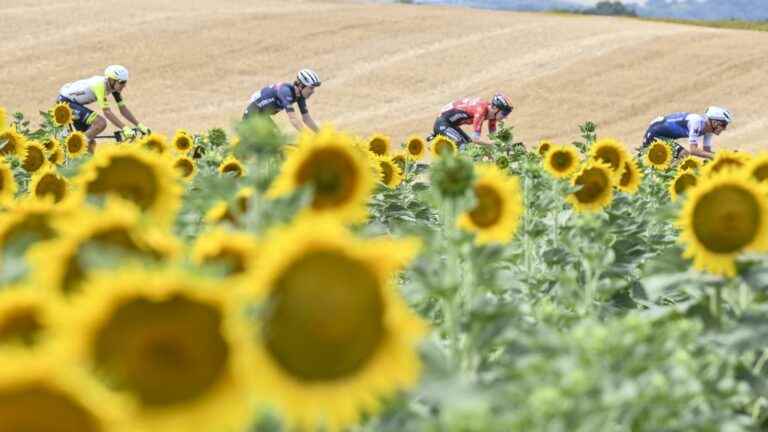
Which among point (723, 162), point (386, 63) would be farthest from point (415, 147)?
point (386, 63)

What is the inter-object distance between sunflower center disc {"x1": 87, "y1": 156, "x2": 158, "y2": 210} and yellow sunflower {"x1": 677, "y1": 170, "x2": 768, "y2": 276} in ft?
5.81

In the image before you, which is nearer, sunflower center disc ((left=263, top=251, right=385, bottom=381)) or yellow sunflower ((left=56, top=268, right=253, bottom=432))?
yellow sunflower ((left=56, top=268, right=253, bottom=432))

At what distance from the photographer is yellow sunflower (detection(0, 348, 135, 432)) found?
4.72ft

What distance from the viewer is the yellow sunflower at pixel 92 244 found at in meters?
2.12

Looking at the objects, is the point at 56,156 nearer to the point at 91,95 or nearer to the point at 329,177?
the point at 91,95

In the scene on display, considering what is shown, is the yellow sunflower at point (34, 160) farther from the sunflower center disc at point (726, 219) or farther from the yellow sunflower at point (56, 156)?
the sunflower center disc at point (726, 219)

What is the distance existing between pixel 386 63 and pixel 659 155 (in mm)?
32417

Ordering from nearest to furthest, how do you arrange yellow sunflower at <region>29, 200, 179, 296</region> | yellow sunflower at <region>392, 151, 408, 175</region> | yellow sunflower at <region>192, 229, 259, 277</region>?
yellow sunflower at <region>29, 200, 179, 296</region>
yellow sunflower at <region>192, 229, 259, 277</region>
yellow sunflower at <region>392, 151, 408, 175</region>

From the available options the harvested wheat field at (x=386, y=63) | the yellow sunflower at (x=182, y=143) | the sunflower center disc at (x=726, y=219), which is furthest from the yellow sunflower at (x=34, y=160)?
the harvested wheat field at (x=386, y=63)

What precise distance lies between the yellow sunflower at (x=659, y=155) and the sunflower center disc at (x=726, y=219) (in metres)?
5.82

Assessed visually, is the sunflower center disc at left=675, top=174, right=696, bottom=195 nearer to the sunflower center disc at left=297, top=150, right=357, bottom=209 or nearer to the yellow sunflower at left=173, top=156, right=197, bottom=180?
the yellow sunflower at left=173, top=156, right=197, bottom=180

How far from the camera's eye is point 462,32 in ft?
153

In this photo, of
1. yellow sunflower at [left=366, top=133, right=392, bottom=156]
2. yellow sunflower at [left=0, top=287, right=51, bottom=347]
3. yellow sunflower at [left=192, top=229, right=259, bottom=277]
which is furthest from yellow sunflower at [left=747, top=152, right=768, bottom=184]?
yellow sunflower at [left=366, top=133, right=392, bottom=156]

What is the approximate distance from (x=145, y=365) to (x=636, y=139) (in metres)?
30.5
